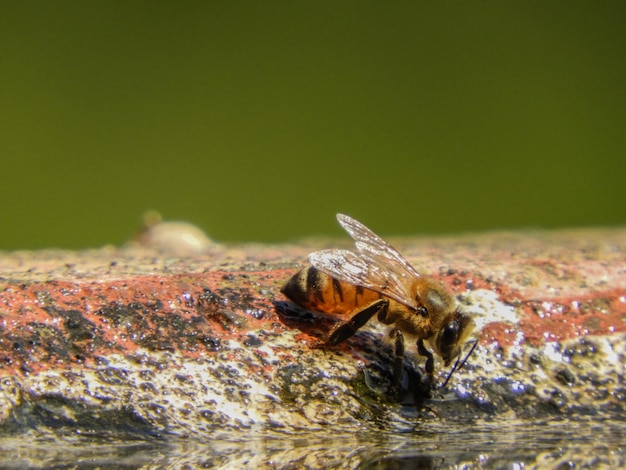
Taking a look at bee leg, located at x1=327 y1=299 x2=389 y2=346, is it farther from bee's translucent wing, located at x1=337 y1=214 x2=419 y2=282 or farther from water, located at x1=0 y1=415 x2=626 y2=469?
water, located at x1=0 y1=415 x2=626 y2=469

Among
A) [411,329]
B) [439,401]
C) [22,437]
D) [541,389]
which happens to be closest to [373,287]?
[411,329]

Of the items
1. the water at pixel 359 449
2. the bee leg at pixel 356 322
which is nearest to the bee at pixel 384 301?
the bee leg at pixel 356 322

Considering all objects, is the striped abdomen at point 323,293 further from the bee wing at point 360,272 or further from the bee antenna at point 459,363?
the bee antenna at point 459,363

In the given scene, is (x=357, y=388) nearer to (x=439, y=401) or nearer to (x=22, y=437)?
(x=439, y=401)

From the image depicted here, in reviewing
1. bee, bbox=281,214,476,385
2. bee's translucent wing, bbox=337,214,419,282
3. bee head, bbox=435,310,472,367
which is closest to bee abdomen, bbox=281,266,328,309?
bee, bbox=281,214,476,385

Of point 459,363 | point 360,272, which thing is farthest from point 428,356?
point 360,272

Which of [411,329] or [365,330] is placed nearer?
[411,329]
